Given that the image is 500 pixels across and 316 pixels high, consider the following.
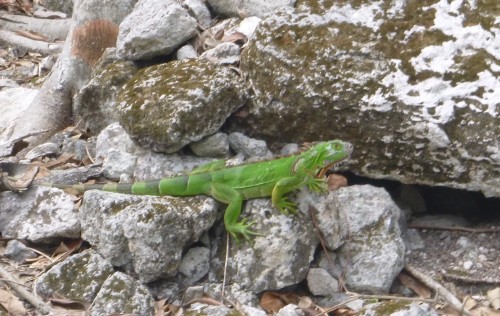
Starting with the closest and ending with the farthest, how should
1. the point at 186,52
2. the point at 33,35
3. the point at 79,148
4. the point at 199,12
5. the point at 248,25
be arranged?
the point at 186,52 < the point at 248,25 < the point at 79,148 < the point at 199,12 < the point at 33,35

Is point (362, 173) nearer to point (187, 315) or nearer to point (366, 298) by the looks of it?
point (366, 298)

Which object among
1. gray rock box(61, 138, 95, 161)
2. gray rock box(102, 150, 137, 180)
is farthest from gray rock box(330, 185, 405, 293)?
gray rock box(61, 138, 95, 161)

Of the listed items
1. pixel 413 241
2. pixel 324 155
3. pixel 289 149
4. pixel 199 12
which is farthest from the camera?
pixel 199 12

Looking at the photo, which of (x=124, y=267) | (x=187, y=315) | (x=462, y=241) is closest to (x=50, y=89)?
(x=124, y=267)

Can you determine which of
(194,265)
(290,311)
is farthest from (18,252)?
(290,311)

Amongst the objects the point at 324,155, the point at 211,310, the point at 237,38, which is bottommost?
the point at 211,310

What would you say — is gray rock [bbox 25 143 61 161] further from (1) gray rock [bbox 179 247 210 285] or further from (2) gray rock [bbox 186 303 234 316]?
(2) gray rock [bbox 186 303 234 316]

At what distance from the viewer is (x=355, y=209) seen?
189 inches

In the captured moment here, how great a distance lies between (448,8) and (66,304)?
289 cm

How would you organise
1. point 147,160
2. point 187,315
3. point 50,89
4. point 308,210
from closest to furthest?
point 187,315, point 308,210, point 147,160, point 50,89

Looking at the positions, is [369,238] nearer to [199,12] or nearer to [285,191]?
[285,191]

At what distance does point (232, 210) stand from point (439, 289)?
126 centimetres

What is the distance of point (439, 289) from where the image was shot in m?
4.53

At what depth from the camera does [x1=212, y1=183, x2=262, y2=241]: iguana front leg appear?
4594 millimetres
